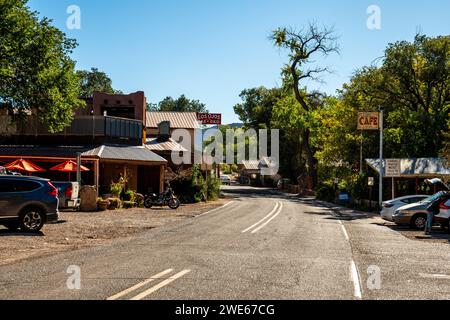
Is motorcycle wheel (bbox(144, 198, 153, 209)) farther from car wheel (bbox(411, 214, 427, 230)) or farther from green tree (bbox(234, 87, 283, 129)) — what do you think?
green tree (bbox(234, 87, 283, 129))

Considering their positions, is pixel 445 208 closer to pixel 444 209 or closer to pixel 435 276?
pixel 444 209

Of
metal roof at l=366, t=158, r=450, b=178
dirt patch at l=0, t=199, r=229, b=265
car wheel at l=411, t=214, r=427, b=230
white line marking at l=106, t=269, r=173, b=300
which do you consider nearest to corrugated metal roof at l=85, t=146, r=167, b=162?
dirt patch at l=0, t=199, r=229, b=265

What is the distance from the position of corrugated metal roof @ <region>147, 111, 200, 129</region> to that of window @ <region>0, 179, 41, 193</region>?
142 ft

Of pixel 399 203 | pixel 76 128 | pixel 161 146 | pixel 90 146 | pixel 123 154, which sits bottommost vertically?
pixel 399 203

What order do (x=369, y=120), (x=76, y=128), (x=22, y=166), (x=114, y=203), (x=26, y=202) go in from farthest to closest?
1. (x=369, y=120)
2. (x=76, y=128)
3. (x=114, y=203)
4. (x=22, y=166)
5. (x=26, y=202)

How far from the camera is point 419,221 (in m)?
24.3

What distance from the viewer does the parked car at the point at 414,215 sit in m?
24.3

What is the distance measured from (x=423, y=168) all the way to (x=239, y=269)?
2854 cm

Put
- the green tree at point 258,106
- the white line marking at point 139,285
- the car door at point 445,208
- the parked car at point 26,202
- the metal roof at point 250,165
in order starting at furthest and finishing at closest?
the metal roof at point 250,165 → the green tree at point 258,106 → the car door at point 445,208 → the parked car at point 26,202 → the white line marking at point 139,285

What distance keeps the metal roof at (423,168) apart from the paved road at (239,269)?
1783 cm

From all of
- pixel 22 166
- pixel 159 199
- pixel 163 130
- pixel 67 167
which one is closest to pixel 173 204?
pixel 159 199

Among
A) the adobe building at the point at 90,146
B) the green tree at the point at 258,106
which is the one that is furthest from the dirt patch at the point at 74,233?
the green tree at the point at 258,106

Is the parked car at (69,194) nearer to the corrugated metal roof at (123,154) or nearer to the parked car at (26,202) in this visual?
the parked car at (26,202)
